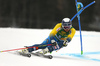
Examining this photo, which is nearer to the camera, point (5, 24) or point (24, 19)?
point (5, 24)

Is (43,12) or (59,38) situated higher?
(43,12)

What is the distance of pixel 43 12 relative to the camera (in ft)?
73.9

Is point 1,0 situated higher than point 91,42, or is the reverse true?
point 1,0

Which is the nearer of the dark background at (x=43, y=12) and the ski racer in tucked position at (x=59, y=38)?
the ski racer in tucked position at (x=59, y=38)

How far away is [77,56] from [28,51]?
133 centimetres

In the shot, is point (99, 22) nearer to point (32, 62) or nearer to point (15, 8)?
point (15, 8)

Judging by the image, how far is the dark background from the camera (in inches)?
848

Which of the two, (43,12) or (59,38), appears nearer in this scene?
(59,38)

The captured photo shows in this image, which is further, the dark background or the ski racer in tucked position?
the dark background

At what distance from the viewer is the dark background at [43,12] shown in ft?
70.6

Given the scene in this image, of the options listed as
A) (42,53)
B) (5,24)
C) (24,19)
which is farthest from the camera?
(24,19)

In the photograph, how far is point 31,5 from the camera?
2298cm

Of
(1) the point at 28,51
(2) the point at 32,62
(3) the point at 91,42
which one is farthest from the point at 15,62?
(3) the point at 91,42

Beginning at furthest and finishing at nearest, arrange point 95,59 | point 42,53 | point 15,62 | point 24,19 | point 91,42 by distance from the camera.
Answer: point 24,19 → point 91,42 → point 95,59 → point 42,53 → point 15,62
